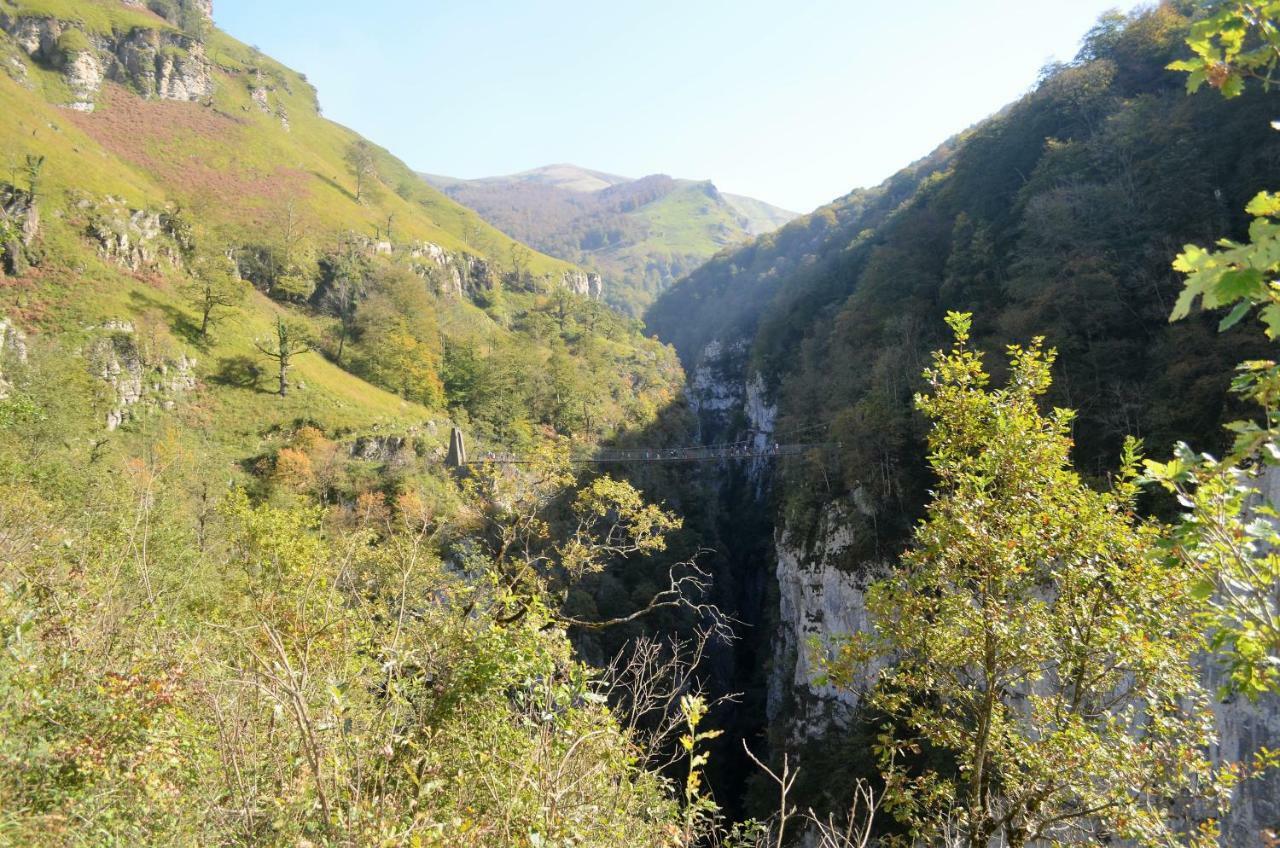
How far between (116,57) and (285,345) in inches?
2322

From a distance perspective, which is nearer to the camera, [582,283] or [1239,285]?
[1239,285]

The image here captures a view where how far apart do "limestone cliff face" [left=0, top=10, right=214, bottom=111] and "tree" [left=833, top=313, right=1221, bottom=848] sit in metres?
81.6

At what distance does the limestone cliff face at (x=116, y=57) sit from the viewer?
56122 millimetres

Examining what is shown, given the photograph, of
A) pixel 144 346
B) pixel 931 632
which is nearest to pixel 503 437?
pixel 144 346

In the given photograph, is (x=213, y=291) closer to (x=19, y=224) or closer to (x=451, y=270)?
(x=19, y=224)

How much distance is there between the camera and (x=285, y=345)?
3412 centimetres

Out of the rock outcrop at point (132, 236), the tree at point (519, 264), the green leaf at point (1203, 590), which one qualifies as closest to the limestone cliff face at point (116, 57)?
the rock outcrop at point (132, 236)

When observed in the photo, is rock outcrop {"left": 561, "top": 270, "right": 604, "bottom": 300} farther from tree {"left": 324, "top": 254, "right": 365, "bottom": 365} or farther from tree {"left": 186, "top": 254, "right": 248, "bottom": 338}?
tree {"left": 186, "top": 254, "right": 248, "bottom": 338}

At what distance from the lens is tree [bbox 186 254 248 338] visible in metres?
34.7

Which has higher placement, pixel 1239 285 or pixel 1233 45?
pixel 1233 45

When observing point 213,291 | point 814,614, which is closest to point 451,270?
point 213,291

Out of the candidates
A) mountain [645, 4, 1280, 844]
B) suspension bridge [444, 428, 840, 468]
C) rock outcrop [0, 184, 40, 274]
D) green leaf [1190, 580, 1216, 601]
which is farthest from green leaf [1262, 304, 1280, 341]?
rock outcrop [0, 184, 40, 274]

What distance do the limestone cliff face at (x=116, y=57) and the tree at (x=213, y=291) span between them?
3827cm

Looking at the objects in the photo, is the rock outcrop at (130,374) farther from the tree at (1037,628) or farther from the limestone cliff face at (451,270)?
the tree at (1037,628)
